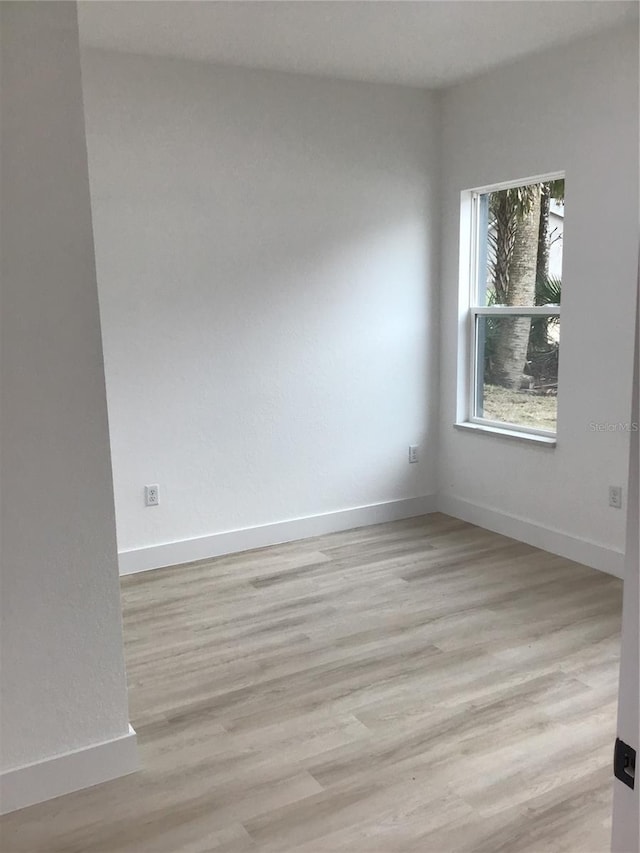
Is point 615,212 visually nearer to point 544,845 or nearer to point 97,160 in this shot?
point 97,160

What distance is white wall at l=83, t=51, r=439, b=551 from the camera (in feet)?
12.2

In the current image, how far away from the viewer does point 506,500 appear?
14.3 ft

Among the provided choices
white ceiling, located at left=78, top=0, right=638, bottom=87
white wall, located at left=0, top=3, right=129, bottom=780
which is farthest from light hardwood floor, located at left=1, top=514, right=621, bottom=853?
white ceiling, located at left=78, top=0, right=638, bottom=87

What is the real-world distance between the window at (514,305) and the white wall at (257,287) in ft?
0.93

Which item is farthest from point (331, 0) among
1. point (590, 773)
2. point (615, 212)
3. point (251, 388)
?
point (590, 773)

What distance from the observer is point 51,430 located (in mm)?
2037

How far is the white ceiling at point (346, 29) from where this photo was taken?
10.2 ft

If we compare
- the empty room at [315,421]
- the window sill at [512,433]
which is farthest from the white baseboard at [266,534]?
the window sill at [512,433]

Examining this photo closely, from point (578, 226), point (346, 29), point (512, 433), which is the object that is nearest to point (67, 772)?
point (512, 433)

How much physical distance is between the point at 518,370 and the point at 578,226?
2.94 ft

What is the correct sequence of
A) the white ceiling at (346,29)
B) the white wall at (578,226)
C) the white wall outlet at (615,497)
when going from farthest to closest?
the white wall outlet at (615,497) → the white wall at (578,226) → the white ceiling at (346,29)

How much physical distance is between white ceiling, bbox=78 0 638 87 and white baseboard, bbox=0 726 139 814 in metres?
2.74

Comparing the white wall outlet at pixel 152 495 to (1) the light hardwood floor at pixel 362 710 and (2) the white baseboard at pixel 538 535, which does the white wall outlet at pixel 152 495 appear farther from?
(2) the white baseboard at pixel 538 535

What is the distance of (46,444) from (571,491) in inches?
111
